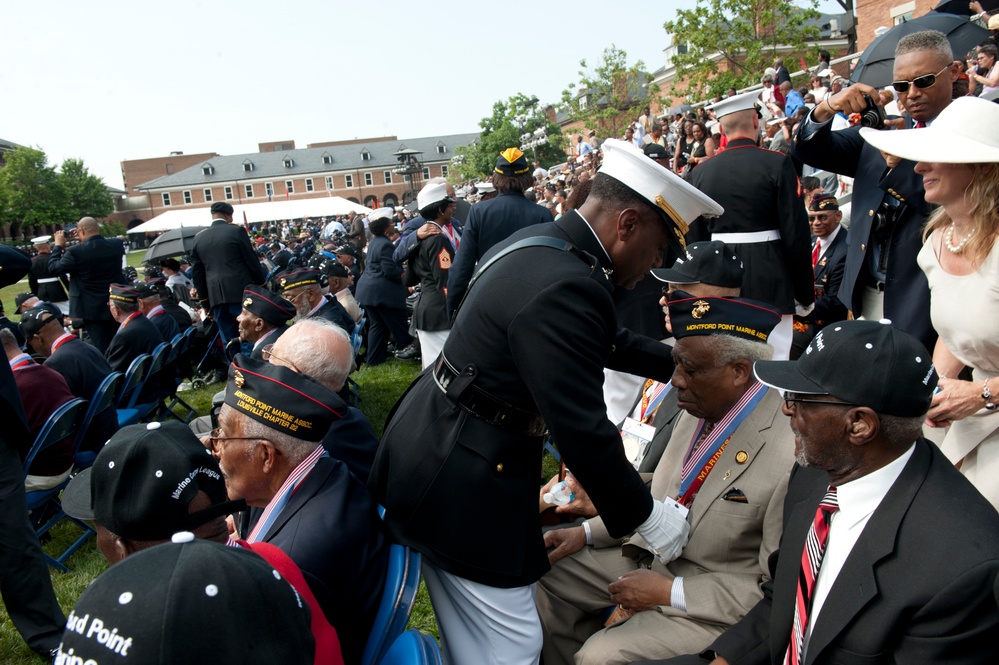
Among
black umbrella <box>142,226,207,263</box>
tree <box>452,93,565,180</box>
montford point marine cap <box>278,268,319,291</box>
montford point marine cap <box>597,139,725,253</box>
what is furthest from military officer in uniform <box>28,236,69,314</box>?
tree <box>452,93,565,180</box>

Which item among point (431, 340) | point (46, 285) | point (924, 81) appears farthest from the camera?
point (46, 285)

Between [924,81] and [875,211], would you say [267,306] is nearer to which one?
[875,211]

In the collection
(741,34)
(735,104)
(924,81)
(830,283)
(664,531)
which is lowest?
(664,531)

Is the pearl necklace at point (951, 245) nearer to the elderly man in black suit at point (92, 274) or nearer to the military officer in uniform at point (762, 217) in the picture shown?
the military officer in uniform at point (762, 217)

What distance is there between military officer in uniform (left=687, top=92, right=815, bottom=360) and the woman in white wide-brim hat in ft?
5.45

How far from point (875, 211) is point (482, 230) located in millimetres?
3320

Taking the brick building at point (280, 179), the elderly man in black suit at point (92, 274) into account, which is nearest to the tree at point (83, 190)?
the brick building at point (280, 179)

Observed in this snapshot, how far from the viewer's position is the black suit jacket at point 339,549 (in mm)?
2070

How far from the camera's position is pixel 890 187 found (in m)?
3.34

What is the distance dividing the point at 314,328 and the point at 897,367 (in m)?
2.16

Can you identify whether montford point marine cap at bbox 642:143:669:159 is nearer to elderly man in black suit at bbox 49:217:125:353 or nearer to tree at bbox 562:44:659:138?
elderly man in black suit at bbox 49:217:125:353

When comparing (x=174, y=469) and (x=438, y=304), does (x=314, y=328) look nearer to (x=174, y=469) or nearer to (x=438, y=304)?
(x=174, y=469)

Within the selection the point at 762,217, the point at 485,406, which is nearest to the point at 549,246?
the point at 485,406

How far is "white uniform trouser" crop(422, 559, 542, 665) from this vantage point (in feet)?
7.50
